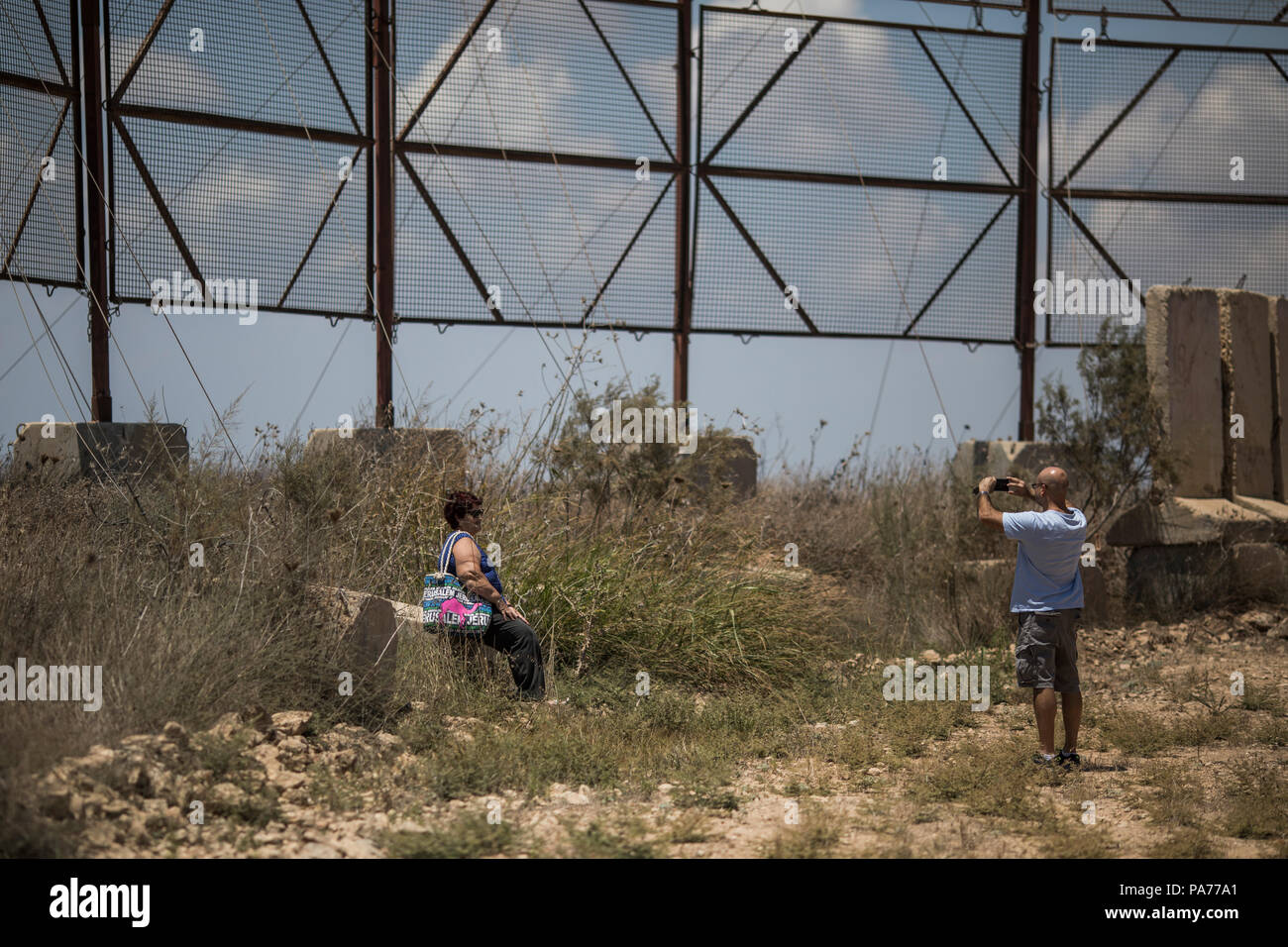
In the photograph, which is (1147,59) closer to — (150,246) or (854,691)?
(854,691)

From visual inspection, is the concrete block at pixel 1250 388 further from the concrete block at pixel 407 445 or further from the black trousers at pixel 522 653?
the black trousers at pixel 522 653

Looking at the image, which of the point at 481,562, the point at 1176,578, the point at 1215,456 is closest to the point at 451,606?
the point at 481,562

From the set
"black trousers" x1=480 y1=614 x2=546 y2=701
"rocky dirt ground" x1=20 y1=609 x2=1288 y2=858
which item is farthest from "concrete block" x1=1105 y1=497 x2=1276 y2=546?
"black trousers" x1=480 y1=614 x2=546 y2=701

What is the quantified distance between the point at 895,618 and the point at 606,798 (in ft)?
18.2

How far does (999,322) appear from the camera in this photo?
13453mm

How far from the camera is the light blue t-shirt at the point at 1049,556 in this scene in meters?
5.94

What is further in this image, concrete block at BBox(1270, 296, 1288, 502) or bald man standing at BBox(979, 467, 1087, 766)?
concrete block at BBox(1270, 296, 1288, 502)

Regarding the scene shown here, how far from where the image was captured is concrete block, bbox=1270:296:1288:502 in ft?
36.2

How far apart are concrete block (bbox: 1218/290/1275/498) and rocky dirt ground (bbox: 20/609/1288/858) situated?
16.1ft

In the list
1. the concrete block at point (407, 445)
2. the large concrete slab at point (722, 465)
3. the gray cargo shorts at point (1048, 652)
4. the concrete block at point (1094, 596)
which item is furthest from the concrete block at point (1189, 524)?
the concrete block at point (407, 445)

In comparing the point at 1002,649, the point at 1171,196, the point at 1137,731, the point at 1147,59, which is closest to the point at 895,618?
the point at 1002,649

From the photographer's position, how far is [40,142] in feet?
31.7

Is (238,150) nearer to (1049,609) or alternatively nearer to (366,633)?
(366,633)

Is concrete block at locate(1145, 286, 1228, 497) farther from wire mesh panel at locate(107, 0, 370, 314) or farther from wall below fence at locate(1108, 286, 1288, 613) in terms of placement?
wire mesh panel at locate(107, 0, 370, 314)
